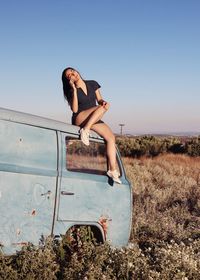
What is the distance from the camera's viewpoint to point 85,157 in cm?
557

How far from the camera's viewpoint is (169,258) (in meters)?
4.91

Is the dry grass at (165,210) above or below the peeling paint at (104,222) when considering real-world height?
below

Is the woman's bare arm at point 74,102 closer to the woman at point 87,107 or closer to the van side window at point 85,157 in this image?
the woman at point 87,107

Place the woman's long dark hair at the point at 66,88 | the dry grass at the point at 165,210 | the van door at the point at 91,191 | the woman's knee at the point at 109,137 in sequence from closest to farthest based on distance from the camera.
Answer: the van door at the point at 91,191, the woman's knee at the point at 109,137, the woman's long dark hair at the point at 66,88, the dry grass at the point at 165,210

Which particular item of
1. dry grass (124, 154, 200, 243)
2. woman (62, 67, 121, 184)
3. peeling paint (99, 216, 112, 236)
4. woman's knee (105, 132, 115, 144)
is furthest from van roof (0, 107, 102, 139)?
dry grass (124, 154, 200, 243)

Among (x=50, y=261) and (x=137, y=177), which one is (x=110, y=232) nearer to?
(x=50, y=261)

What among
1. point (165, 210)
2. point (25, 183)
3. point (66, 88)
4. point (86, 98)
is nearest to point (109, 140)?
point (86, 98)

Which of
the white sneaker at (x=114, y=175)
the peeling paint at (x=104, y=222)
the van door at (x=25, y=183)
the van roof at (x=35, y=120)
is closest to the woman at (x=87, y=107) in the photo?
the white sneaker at (x=114, y=175)

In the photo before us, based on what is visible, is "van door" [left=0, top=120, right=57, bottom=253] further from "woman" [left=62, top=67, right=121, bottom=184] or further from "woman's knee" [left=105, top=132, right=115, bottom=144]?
"woman's knee" [left=105, top=132, right=115, bottom=144]

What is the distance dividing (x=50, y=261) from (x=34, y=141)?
120 cm

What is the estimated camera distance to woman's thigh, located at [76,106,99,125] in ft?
19.0

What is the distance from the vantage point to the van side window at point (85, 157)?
17.4 ft

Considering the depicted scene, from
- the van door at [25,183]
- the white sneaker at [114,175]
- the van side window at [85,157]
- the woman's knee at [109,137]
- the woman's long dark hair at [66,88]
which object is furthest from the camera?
the woman's long dark hair at [66,88]

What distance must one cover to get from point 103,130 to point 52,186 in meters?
1.23
